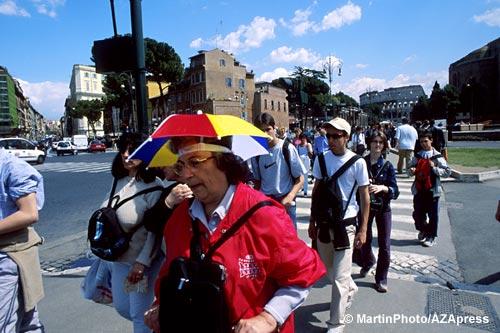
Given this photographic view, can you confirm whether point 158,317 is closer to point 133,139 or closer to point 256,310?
point 256,310

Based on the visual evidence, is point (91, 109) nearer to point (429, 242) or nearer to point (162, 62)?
point (162, 62)

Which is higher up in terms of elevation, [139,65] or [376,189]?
[139,65]

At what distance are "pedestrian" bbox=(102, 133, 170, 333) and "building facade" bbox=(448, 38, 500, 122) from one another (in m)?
80.1

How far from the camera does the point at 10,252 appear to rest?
253 centimetres

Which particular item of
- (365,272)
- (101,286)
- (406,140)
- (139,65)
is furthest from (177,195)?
(406,140)

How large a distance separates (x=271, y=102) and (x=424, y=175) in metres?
67.3

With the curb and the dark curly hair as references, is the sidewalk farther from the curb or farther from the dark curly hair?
the curb

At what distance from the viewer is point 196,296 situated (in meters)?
1.53

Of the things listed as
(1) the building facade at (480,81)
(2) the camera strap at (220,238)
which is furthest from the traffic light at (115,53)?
(1) the building facade at (480,81)

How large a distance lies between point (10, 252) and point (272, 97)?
71712 millimetres

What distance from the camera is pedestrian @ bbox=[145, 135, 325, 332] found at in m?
1.62

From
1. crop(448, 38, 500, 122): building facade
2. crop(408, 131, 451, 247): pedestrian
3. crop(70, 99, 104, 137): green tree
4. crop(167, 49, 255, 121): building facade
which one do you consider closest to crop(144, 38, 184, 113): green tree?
crop(167, 49, 255, 121): building facade

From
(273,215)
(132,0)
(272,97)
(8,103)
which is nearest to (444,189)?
(132,0)

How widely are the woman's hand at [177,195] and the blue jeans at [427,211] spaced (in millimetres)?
4963
